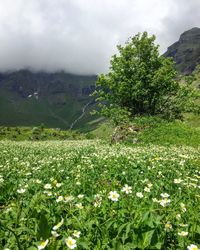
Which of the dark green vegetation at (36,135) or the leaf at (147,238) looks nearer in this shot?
the leaf at (147,238)

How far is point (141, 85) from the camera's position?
48.8 m

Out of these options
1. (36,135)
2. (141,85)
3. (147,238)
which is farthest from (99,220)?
(36,135)

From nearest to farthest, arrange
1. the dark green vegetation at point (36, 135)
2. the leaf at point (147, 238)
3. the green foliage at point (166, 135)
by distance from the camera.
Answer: the leaf at point (147, 238)
the green foliage at point (166, 135)
the dark green vegetation at point (36, 135)

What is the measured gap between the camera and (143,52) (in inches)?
2100

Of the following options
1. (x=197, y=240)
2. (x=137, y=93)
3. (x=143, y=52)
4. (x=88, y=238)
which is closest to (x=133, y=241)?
(x=88, y=238)

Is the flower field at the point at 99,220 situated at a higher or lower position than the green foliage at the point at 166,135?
higher

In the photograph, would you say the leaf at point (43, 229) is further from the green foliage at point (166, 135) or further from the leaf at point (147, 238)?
the green foliage at point (166, 135)

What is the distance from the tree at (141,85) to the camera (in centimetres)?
4853

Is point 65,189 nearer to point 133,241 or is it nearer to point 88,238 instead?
point 88,238

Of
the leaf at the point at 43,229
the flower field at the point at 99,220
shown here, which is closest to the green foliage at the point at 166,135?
the flower field at the point at 99,220

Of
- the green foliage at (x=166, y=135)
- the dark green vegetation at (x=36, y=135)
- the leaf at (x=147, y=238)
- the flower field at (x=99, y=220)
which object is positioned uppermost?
the leaf at (x=147, y=238)

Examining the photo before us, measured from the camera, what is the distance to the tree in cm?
4853

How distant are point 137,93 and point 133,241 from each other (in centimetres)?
4388

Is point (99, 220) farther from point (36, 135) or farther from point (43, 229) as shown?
point (36, 135)
